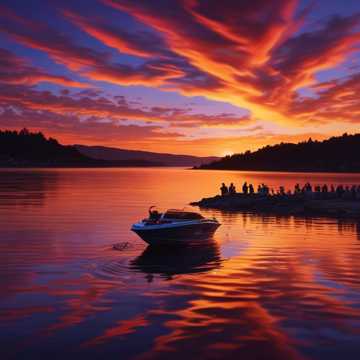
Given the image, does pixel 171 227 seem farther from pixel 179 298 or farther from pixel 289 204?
pixel 289 204

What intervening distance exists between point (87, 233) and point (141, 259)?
452 inches

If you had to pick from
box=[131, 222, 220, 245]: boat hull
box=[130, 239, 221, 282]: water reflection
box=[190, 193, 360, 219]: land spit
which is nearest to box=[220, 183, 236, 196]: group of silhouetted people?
box=[190, 193, 360, 219]: land spit

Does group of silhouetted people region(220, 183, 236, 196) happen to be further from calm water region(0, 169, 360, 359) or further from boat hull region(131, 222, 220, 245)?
boat hull region(131, 222, 220, 245)

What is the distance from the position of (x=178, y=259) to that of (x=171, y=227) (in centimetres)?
282

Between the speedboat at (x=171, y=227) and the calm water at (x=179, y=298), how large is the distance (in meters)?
0.88

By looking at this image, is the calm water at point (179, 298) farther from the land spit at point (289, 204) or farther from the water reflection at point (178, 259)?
the land spit at point (289, 204)

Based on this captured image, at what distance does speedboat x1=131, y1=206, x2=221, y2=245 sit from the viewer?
2794cm

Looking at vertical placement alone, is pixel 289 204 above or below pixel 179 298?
above

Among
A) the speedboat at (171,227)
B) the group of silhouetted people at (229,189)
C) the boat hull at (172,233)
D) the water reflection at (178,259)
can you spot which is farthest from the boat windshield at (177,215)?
the group of silhouetted people at (229,189)

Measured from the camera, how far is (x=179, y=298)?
17.2 meters

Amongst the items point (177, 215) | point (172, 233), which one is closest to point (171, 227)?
point (172, 233)

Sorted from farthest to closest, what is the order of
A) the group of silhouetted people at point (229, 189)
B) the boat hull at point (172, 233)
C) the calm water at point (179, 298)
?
the group of silhouetted people at point (229, 189) → the boat hull at point (172, 233) → the calm water at point (179, 298)

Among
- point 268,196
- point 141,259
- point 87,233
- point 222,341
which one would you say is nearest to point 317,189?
point 268,196

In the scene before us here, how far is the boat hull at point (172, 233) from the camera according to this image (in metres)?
27.9
